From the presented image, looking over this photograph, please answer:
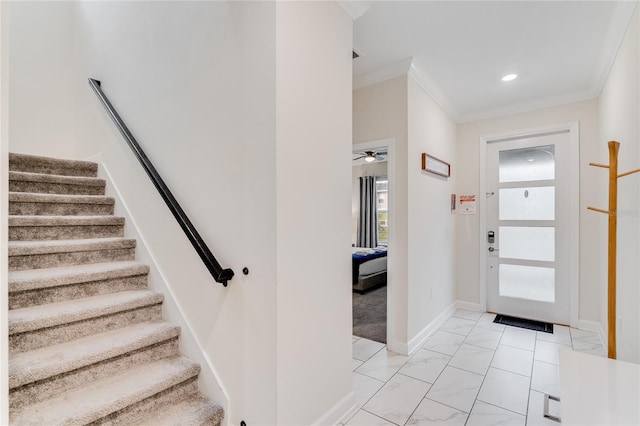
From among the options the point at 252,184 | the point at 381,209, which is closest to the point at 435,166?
the point at 252,184

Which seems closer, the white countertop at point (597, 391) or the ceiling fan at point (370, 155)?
the white countertop at point (597, 391)

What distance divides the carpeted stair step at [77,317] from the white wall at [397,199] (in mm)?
1993

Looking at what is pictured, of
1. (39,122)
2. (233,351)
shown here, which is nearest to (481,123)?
(233,351)

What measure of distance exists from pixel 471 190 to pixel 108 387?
13.8ft

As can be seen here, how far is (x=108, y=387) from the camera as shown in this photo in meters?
1.54

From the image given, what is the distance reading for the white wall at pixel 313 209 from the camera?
1.50 meters

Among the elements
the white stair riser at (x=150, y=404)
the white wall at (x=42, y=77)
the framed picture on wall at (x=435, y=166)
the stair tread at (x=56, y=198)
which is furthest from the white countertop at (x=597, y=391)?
the white wall at (x=42, y=77)

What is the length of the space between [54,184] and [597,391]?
3.69 m

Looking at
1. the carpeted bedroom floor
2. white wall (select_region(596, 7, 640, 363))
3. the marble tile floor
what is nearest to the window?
the carpeted bedroom floor

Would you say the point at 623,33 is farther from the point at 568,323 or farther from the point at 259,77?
the point at 568,323

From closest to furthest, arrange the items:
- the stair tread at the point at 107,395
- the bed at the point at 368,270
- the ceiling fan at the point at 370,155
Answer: the stair tread at the point at 107,395
the ceiling fan at the point at 370,155
the bed at the point at 368,270

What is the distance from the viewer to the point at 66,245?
6.61 ft

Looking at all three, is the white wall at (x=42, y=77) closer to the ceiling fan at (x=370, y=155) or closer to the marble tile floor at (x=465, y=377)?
the ceiling fan at (x=370, y=155)

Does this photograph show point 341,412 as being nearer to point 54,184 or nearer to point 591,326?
point 54,184
